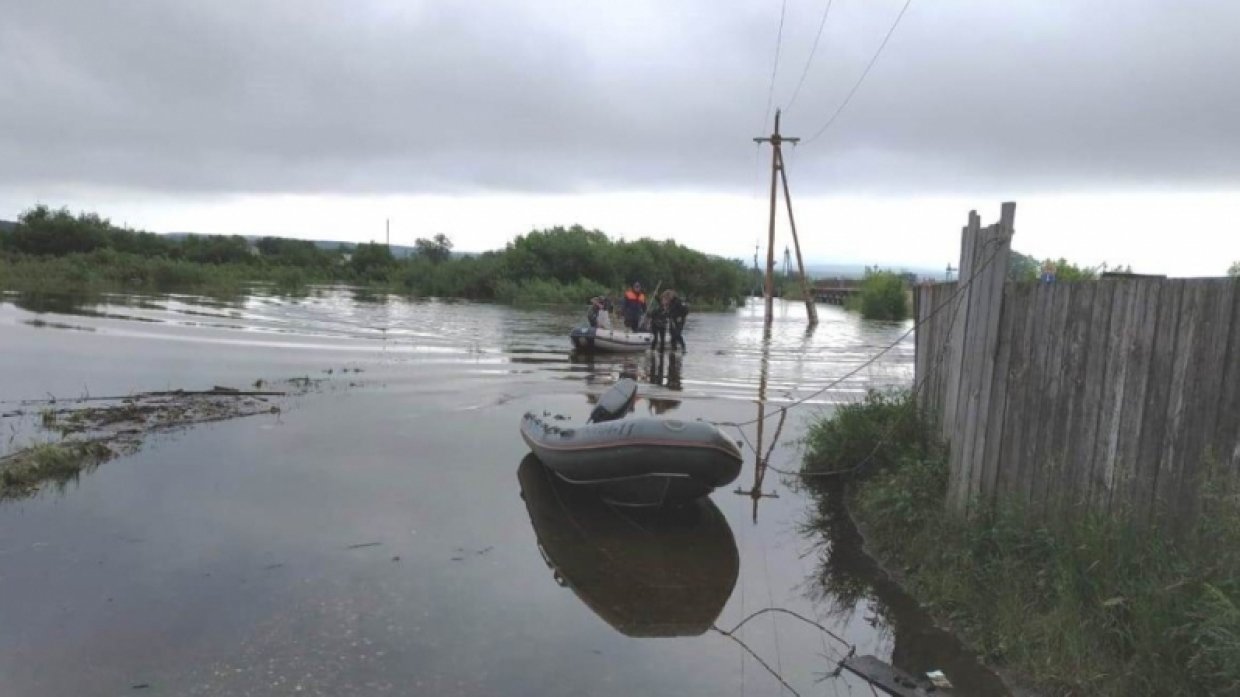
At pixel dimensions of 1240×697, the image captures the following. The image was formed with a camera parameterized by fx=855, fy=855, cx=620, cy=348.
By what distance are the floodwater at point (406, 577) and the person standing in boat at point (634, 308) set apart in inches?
476

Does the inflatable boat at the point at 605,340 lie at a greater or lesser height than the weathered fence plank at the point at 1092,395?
lesser

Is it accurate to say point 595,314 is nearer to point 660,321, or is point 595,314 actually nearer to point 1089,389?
point 660,321

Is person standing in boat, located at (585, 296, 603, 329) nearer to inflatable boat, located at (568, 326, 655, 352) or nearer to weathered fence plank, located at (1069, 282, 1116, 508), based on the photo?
inflatable boat, located at (568, 326, 655, 352)

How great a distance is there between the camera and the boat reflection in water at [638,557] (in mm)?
6258

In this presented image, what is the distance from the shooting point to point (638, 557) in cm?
732

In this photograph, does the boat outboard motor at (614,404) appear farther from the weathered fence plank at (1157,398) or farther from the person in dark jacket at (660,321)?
the person in dark jacket at (660,321)

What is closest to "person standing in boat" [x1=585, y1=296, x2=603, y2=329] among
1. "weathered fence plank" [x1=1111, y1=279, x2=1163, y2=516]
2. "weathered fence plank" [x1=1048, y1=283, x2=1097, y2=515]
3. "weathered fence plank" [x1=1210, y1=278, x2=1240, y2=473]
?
"weathered fence plank" [x1=1048, y1=283, x2=1097, y2=515]

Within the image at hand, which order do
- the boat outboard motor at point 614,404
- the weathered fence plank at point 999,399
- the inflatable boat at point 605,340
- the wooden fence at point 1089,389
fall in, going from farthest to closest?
the inflatable boat at point 605,340
the boat outboard motor at point 614,404
the weathered fence plank at point 999,399
the wooden fence at point 1089,389

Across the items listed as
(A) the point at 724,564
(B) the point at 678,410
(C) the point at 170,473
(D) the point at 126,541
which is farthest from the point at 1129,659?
(B) the point at 678,410

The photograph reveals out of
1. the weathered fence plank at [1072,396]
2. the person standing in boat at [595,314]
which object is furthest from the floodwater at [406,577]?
the person standing in boat at [595,314]

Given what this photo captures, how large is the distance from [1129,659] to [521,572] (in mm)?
4241

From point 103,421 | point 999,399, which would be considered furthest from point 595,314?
point 999,399

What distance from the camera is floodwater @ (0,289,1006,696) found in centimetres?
514

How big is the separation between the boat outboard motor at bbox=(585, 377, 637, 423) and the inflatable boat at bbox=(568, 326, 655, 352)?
12.9 metres
